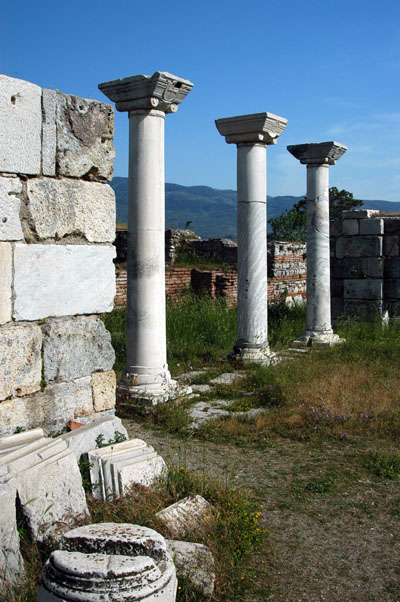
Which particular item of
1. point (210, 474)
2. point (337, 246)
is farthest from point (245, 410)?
point (337, 246)

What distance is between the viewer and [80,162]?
487 centimetres

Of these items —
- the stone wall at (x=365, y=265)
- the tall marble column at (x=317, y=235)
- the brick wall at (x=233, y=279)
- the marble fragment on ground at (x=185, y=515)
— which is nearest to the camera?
the marble fragment on ground at (x=185, y=515)

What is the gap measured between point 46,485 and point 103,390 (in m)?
1.47

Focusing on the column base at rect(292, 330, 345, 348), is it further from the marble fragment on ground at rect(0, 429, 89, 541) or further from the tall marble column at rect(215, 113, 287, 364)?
the marble fragment on ground at rect(0, 429, 89, 541)

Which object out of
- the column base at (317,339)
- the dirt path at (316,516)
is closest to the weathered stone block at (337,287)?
the column base at (317,339)

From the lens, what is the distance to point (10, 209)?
4.33 metres

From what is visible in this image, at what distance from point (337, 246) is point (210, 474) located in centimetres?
984

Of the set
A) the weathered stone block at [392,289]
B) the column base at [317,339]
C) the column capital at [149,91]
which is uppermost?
the column capital at [149,91]

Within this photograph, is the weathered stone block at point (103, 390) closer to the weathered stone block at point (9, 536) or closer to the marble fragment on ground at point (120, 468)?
the marble fragment on ground at point (120, 468)

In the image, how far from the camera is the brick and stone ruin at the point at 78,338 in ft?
9.90

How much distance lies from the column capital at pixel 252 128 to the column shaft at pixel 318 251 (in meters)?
2.29

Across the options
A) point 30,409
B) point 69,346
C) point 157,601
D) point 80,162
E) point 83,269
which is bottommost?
point 157,601

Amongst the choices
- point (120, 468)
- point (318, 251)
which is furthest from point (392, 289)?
point (120, 468)

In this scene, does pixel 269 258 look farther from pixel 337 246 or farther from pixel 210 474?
pixel 210 474
